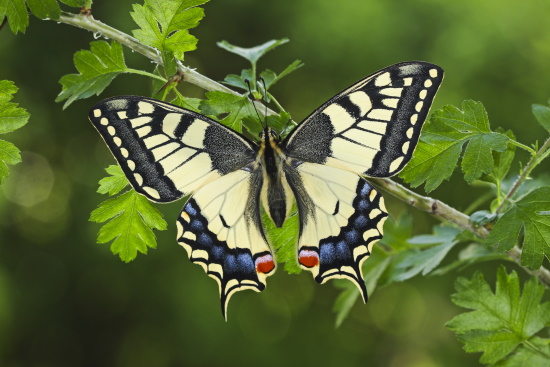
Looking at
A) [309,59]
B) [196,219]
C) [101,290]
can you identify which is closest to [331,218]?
[196,219]

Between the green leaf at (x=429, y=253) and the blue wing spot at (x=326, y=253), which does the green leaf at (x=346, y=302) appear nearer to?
the green leaf at (x=429, y=253)

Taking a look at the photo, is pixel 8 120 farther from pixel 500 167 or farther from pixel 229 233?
pixel 500 167

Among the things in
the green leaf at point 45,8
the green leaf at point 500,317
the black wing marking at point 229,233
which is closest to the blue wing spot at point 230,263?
the black wing marking at point 229,233

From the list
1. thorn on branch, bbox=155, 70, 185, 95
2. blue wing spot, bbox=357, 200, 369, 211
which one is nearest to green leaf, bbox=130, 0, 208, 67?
thorn on branch, bbox=155, 70, 185, 95

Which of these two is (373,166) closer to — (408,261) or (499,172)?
(499,172)

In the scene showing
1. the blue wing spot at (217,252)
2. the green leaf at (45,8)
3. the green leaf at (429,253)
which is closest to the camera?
the green leaf at (45,8)

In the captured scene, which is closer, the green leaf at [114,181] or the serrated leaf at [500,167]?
the green leaf at [114,181]

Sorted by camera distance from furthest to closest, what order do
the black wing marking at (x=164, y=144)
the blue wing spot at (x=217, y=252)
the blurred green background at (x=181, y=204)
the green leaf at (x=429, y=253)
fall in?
1. the blurred green background at (x=181, y=204)
2. the green leaf at (x=429, y=253)
3. the blue wing spot at (x=217, y=252)
4. the black wing marking at (x=164, y=144)

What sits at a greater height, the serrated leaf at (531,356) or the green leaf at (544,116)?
the green leaf at (544,116)
